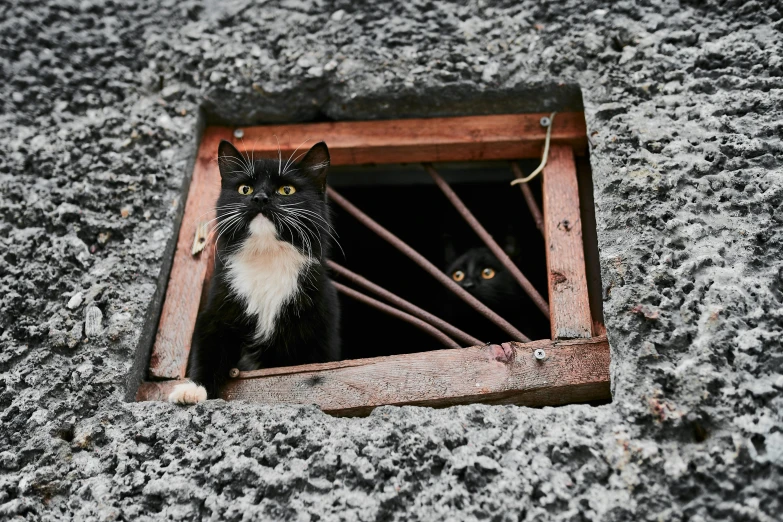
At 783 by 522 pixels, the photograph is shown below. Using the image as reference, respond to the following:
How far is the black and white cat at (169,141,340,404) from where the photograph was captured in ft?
8.97

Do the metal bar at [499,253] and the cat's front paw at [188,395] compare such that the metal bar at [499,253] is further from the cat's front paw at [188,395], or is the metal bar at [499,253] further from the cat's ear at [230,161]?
the cat's front paw at [188,395]

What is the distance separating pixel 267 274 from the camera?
2797 mm

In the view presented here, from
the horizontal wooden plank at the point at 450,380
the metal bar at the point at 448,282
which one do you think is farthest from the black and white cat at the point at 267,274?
the metal bar at the point at 448,282

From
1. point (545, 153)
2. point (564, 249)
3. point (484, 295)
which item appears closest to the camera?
point (564, 249)

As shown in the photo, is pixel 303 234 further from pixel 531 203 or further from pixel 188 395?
pixel 531 203

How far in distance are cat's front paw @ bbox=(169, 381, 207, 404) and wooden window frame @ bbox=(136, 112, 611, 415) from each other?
163mm

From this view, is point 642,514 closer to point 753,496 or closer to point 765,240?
point 753,496

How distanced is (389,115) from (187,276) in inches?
43.6

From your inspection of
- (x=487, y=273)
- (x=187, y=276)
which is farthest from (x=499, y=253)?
(x=187, y=276)

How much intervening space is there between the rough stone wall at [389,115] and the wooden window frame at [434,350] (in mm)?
111

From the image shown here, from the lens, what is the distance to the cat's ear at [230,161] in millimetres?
2883

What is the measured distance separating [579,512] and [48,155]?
2478 mm

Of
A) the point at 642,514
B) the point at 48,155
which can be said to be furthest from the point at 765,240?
the point at 48,155

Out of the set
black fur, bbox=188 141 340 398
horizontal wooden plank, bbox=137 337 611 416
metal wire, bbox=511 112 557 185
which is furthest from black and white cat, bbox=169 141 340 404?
metal wire, bbox=511 112 557 185
